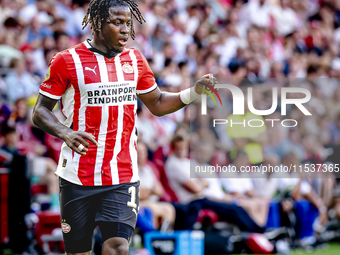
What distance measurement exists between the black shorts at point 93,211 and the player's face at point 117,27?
1.03 meters

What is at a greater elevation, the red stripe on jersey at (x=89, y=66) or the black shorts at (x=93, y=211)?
the red stripe on jersey at (x=89, y=66)

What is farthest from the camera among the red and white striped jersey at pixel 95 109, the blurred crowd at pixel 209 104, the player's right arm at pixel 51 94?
the blurred crowd at pixel 209 104

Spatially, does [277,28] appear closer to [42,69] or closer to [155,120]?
[155,120]

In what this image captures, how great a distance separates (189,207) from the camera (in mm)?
Answer: 7234

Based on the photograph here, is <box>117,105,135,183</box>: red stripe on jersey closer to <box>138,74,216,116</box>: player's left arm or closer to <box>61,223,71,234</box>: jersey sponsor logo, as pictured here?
<box>138,74,216,116</box>: player's left arm

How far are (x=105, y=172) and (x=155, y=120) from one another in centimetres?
564

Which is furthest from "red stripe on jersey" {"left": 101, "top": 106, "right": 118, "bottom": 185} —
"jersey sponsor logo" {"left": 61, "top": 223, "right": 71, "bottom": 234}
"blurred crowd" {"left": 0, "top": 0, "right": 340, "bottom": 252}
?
"blurred crowd" {"left": 0, "top": 0, "right": 340, "bottom": 252}

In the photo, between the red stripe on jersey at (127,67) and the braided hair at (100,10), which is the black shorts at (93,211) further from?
the braided hair at (100,10)

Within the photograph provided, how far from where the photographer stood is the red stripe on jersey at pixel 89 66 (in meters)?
3.66

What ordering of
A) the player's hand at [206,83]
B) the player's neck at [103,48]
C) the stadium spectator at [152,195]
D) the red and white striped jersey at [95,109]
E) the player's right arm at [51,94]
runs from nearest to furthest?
1. the player's right arm at [51,94]
2. the red and white striped jersey at [95,109]
3. the player's neck at [103,48]
4. the player's hand at [206,83]
5. the stadium spectator at [152,195]

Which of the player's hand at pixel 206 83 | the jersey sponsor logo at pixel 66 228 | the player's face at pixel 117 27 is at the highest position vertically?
the player's face at pixel 117 27

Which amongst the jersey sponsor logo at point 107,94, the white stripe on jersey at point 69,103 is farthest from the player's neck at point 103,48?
the white stripe on jersey at point 69,103

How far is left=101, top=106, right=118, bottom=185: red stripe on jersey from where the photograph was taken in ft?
12.0

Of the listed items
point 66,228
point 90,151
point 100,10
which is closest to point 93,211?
point 66,228
